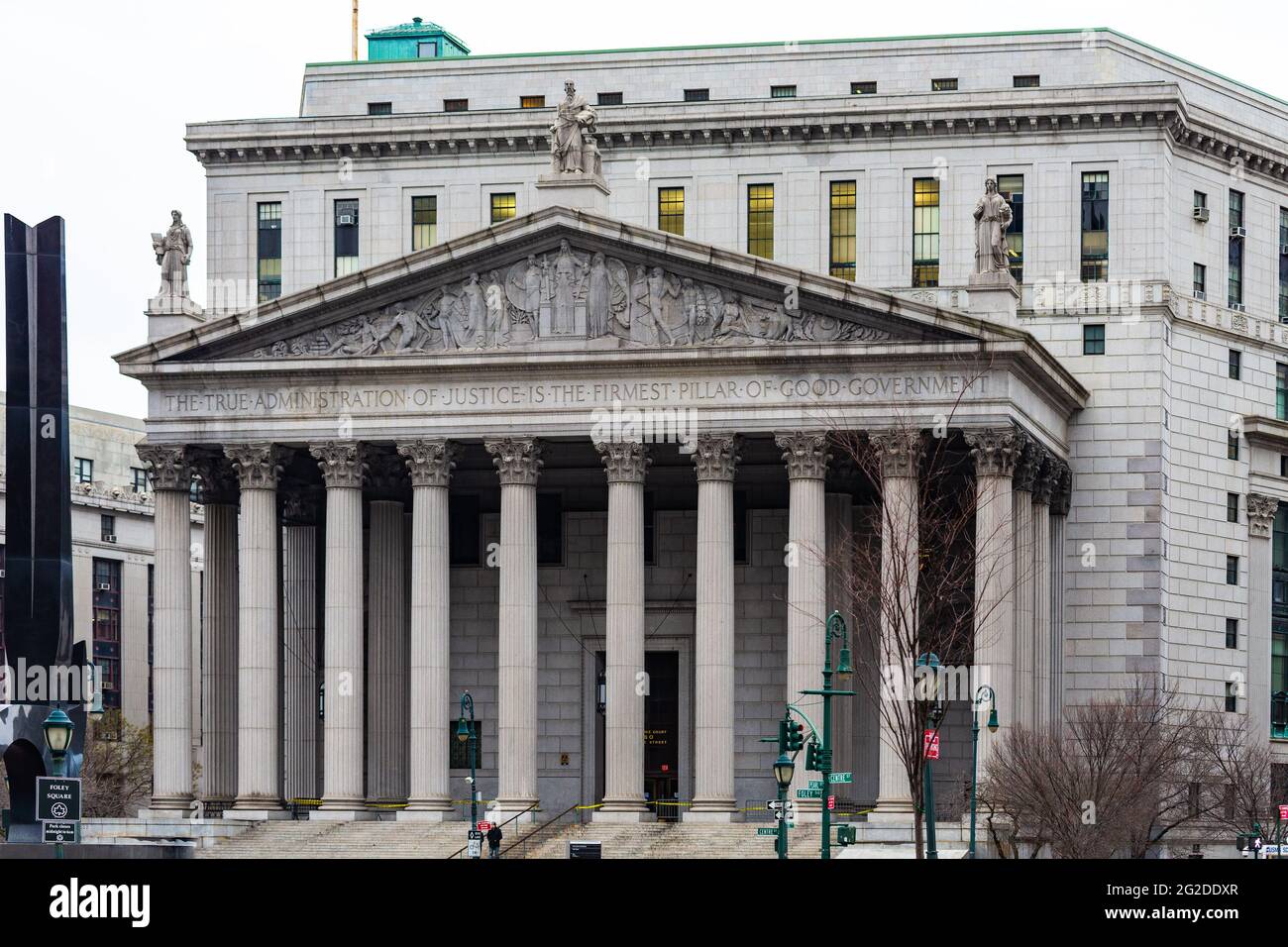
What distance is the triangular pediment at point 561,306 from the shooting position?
229ft

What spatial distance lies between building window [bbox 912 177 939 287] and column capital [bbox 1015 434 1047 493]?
12178 mm

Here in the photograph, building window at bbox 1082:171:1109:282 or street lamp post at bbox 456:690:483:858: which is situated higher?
building window at bbox 1082:171:1109:282

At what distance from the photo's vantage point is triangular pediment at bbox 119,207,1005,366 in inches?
2749

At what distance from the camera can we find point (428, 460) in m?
72.9

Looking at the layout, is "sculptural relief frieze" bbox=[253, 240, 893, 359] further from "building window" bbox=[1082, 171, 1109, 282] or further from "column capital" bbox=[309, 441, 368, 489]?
"building window" bbox=[1082, 171, 1109, 282]

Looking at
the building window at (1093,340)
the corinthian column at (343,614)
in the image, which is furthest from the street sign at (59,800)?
the building window at (1093,340)

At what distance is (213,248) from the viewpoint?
8881 cm

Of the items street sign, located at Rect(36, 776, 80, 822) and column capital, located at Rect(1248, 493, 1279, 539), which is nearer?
street sign, located at Rect(36, 776, 80, 822)

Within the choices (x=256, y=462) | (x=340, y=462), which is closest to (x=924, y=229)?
(x=340, y=462)

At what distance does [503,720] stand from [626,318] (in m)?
13.1

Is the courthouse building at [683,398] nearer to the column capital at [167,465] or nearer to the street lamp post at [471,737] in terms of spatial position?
the column capital at [167,465]

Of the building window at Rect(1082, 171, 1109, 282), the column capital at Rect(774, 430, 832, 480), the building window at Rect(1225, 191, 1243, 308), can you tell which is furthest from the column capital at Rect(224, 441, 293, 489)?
the building window at Rect(1225, 191, 1243, 308)

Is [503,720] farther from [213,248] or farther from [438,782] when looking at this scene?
[213,248]

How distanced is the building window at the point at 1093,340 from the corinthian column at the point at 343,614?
25972 millimetres
